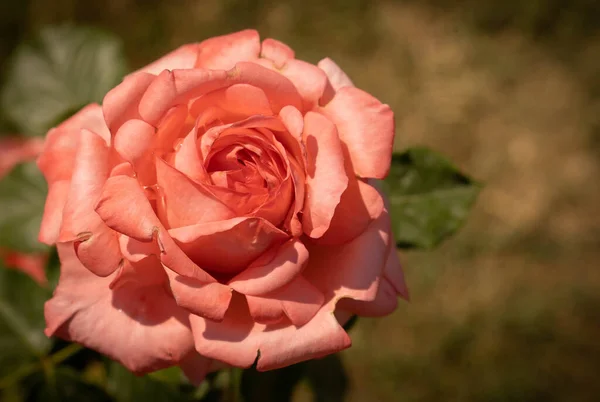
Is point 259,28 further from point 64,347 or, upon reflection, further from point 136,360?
point 136,360

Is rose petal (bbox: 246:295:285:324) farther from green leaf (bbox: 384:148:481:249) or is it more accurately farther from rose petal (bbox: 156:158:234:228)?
green leaf (bbox: 384:148:481:249)

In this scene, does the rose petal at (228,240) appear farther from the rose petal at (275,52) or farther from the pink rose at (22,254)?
the pink rose at (22,254)

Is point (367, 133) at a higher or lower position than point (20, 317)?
higher

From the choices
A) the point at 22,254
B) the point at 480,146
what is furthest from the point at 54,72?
the point at 480,146

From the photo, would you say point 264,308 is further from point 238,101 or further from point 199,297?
point 238,101

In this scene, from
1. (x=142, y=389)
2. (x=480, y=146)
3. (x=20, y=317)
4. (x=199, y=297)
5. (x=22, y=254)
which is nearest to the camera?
(x=199, y=297)

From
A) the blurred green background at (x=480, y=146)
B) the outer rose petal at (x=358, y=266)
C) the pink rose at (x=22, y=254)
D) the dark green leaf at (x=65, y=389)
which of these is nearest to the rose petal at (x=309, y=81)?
the outer rose petal at (x=358, y=266)
